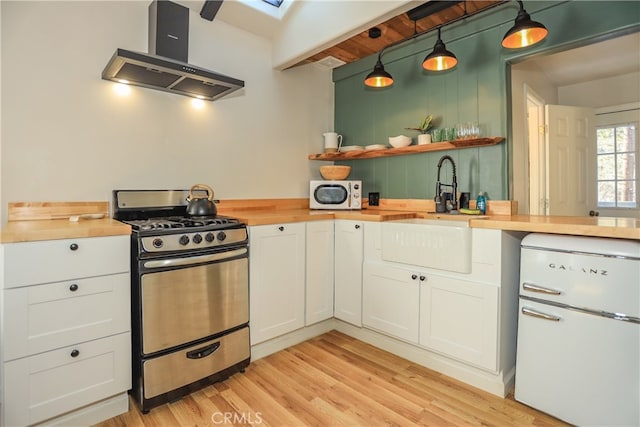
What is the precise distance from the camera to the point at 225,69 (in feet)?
8.98

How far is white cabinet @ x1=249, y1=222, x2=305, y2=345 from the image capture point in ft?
7.16

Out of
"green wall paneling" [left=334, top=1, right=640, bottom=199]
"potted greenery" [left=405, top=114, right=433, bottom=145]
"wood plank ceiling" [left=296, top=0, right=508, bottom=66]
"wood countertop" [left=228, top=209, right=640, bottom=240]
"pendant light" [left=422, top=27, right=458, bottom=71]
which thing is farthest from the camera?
"potted greenery" [left=405, top=114, right=433, bottom=145]

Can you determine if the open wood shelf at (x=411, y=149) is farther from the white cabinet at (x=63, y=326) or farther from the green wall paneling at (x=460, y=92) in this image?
the white cabinet at (x=63, y=326)

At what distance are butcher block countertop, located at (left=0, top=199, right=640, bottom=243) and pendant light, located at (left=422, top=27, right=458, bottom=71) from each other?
3.42ft

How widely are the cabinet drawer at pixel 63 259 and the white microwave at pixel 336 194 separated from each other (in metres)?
1.68

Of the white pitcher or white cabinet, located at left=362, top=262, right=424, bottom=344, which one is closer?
white cabinet, located at left=362, top=262, right=424, bottom=344

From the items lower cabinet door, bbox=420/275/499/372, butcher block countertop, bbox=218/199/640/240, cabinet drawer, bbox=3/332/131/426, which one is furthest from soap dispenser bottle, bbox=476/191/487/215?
cabinet drawer, bbox=3/332/131/426

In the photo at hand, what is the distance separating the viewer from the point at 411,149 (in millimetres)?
2826

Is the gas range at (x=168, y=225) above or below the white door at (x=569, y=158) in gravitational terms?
below

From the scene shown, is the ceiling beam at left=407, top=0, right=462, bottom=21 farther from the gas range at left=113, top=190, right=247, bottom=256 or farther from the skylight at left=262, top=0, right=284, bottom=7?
the gas range at left=113, top=190, right=247, bottom=256

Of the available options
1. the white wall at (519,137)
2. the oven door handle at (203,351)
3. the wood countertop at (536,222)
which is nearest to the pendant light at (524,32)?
the white wall at (519,137)

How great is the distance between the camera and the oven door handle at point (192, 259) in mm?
1689

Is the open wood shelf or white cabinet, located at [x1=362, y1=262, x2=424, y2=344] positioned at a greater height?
the open wood shelf

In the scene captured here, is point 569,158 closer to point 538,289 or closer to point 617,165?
point 617,165
